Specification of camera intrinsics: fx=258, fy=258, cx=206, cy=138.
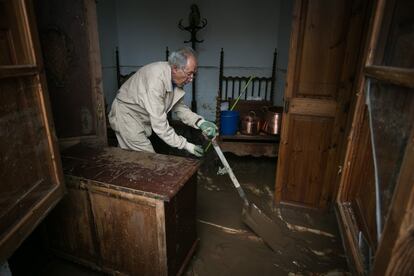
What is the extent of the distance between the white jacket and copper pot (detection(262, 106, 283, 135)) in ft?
4.00

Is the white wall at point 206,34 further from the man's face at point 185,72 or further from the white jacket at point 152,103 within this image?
the man's face at point 185,72

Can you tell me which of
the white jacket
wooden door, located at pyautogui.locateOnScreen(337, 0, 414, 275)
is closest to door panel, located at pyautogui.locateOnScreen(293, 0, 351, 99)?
wooden door, located at pyautogui.locateOnScreen(337, 0, 414, 275)

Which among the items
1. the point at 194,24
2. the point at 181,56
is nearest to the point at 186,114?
the point at 181,56

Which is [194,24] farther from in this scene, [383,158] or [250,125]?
[383,158]

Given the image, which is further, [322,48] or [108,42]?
[108,42]

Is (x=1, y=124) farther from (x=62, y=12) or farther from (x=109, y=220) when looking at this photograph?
(x=62, y=12)

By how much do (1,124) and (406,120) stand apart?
1499 mm

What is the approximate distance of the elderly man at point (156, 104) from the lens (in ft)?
7.09

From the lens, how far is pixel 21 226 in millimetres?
1066

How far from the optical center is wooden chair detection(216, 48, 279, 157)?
3.39 m

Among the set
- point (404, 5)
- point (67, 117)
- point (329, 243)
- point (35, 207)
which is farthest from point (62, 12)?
point (329, 243)

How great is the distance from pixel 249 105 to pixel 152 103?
204 cm

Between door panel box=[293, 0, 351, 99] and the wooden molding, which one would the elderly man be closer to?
door panel box=[293, 0, 351, 99]

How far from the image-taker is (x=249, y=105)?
3865 millimetres
